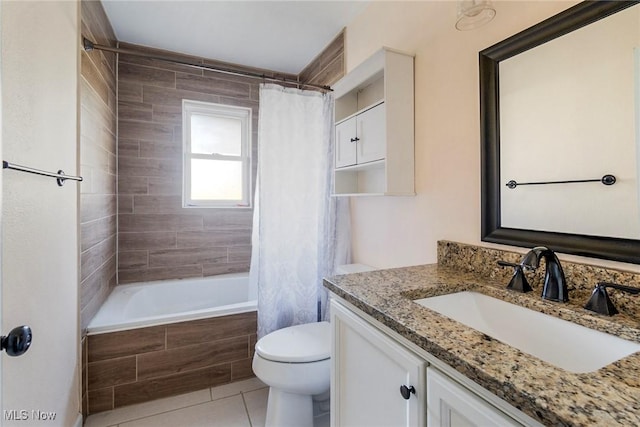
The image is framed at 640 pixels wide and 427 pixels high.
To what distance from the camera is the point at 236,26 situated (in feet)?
7.25

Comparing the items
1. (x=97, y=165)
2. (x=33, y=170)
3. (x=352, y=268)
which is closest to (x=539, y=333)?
(x=352, y=268)

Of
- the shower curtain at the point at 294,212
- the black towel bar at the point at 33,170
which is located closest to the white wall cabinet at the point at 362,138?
the shower curtain at the point at 294,212

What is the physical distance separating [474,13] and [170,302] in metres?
2.84

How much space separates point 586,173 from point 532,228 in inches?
9.3

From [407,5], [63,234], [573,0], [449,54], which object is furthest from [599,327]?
[63,234]

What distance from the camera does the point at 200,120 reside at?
285 cm

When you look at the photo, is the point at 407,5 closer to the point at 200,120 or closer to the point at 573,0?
the point at 573,0

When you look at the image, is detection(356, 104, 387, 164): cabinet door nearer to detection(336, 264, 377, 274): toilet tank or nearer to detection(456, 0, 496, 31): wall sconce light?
detection(456, 0, 496, 31): wall sconce light

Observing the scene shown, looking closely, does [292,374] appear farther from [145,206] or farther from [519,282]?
[145,206]

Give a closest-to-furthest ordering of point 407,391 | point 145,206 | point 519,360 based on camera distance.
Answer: point 519,360
point 407,391
point 145,206

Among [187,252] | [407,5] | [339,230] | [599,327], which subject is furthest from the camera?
[187,252]

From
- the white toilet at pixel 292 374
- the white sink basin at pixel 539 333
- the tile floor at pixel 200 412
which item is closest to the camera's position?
the white sink basin at pixel 539 333

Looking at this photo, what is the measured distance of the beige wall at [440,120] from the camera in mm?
1226

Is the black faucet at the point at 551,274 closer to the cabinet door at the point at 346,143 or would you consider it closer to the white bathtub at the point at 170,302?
the cabinet door at the point at 346,143
